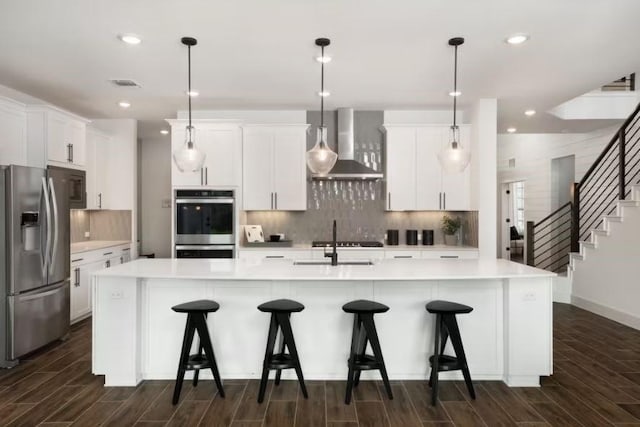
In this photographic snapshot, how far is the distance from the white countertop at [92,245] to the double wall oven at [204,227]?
3.43 ft

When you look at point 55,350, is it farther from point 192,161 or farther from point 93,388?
point 192,161

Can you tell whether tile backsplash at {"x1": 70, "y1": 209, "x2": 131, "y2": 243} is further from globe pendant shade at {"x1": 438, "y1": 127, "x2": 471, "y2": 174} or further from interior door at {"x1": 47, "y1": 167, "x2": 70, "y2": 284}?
globe pendant shade at {"x1": 438, "y1": 127, "x2": 471, "y2": 174}

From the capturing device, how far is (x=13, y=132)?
4.59 metres

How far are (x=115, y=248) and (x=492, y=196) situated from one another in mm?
5145

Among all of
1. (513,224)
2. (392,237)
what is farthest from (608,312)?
(513,224)

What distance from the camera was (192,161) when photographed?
3.49 metres

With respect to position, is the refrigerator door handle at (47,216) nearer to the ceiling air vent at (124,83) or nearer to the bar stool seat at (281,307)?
the ceiling air vent at (124,83)

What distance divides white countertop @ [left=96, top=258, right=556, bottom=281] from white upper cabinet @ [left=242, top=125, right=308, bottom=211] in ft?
6.35

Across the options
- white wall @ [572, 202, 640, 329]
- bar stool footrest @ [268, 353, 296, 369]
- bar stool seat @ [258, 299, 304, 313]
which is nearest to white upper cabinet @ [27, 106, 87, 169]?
bar stool seat @ [258, 299, 304, 313]

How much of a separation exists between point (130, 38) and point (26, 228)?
2047 millimetres

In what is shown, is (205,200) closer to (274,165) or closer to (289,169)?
(274,165)

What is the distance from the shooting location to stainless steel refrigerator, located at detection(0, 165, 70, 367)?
3756mm

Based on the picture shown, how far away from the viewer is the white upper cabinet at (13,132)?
14.7 ft

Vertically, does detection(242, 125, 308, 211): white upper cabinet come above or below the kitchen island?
above
